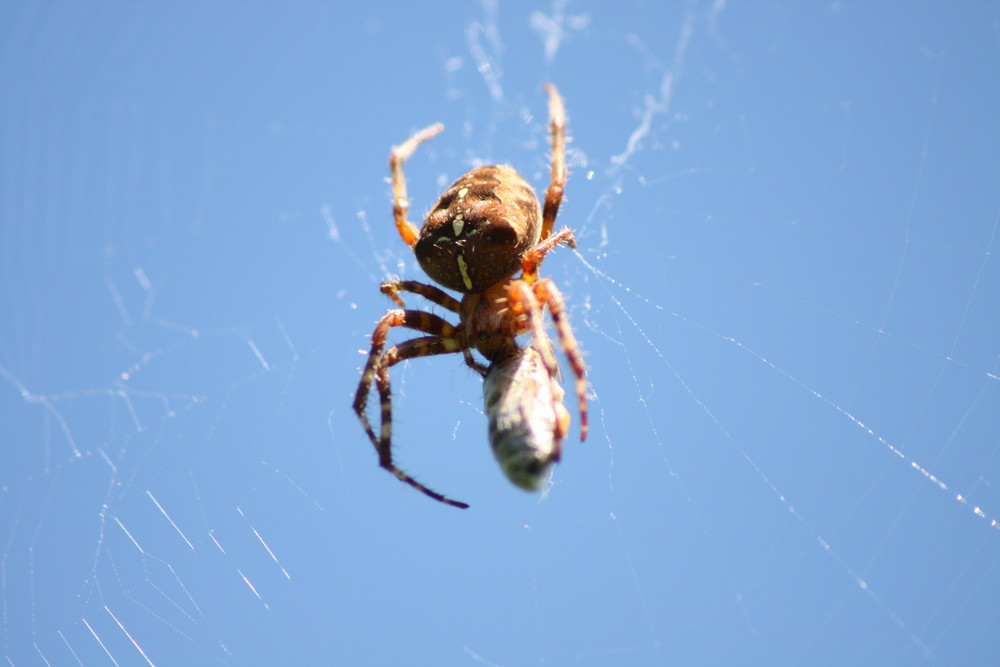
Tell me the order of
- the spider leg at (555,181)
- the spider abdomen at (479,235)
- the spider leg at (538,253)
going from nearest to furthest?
the spider leg at (538,253)
the spider abdomen at (479,235)
the spider leg at (555,181)

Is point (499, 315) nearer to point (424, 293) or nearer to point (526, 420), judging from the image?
point (424, 293)

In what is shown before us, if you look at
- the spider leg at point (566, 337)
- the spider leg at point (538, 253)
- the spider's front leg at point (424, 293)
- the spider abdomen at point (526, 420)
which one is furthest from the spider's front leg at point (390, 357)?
the spider leg at point (566, 337)

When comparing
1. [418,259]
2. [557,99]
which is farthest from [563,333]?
[557,99]

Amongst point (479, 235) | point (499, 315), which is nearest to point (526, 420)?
point (499, 315)

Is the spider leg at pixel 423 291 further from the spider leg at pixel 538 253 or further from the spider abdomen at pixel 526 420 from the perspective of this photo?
the spider abdomen at pixel 526 420

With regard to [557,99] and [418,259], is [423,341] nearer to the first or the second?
[418,259]
